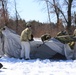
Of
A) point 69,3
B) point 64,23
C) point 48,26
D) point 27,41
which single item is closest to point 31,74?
point 27,41

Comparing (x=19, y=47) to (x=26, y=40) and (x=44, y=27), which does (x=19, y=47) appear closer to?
(x=26, y=40)

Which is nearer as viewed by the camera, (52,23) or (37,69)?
(37,69)

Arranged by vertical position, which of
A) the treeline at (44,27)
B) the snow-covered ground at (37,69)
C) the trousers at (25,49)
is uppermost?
the treeline at (44,27)

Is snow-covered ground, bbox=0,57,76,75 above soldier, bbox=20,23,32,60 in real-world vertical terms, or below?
below

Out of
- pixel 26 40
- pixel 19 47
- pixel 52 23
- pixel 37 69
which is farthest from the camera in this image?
pixel 52 23

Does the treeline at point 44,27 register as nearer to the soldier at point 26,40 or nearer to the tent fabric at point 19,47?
the tent fabric at point 19,47

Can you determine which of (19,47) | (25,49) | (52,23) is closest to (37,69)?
(25,49)

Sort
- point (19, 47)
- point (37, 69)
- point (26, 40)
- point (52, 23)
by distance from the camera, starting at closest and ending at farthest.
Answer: point (37, 69) < point (26, 40) < point (19, 47) < point (52, 23)

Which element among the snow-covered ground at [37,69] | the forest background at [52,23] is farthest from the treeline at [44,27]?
the snow-covered ground at [37,69]

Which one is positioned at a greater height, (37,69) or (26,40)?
(26,40)

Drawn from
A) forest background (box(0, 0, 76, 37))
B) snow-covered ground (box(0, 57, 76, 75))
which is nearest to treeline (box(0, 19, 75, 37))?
forest background (box(0, 0, 76, 37))

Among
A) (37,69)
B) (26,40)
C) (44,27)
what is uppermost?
(44,27)

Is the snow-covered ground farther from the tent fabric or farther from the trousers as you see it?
the tent fabric

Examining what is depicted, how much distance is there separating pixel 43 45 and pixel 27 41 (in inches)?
43.4
